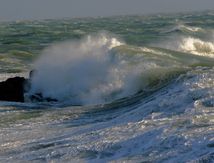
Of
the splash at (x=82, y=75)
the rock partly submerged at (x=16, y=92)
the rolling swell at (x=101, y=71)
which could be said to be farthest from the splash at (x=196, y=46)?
the rock partly submerged at (x=16, y=92)

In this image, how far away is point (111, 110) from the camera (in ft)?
56.6

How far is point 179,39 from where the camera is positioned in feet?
131

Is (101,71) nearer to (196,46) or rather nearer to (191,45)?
(196,46)

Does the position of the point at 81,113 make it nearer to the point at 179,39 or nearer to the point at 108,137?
the point at 108,137

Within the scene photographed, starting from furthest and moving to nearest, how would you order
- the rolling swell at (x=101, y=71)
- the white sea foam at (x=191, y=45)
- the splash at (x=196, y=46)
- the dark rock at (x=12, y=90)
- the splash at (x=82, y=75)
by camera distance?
the white sea foam at (x=191, y=45) < the splash at (x=196, y=46) < the splash at (x=82, y=75) < the rolling swell at (x=101, y=71) < the dark rock at (x=12, y=90)

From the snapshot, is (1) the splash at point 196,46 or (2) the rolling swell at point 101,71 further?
(1) the splash at point 196,46

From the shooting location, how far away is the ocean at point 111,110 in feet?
37.2

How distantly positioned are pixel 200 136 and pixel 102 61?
13.0 meters

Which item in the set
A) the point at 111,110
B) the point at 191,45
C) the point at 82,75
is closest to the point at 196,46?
the point at 191,45

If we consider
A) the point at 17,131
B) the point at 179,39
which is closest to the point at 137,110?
the point at 17,131

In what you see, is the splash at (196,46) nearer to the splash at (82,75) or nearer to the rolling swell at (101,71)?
→ the rolling swell at (101,71)

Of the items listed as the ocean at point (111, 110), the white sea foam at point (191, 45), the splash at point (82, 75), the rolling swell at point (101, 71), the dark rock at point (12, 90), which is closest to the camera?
the ocean at point (111, 110)

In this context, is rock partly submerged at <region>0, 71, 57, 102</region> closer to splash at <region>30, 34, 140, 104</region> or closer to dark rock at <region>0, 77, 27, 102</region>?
dark rock at <region>0, 77, 27, 102</region>

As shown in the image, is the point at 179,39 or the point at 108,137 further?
the point at 179,39
